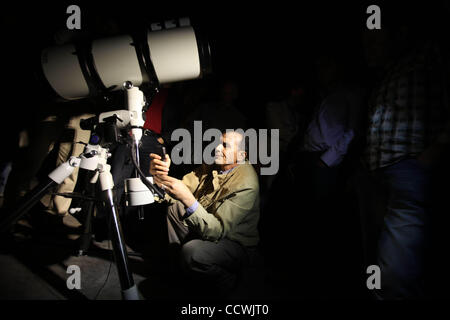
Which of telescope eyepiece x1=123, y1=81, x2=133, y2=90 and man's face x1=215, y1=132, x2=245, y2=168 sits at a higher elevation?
telescope eyepiece x1=123, y1=81, x2=133, y2=90

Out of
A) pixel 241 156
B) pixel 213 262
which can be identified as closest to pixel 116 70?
pixel 241 156

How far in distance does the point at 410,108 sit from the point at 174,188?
4.01 ft

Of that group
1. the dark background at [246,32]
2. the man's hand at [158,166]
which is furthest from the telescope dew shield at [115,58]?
the dark background at [246,32]

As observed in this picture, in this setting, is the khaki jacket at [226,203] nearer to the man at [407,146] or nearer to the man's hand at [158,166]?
the man's hand at [158,166]

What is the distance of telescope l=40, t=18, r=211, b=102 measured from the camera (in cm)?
107

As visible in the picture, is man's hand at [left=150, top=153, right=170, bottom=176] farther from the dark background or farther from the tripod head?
the dark background

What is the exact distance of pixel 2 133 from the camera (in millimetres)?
2246

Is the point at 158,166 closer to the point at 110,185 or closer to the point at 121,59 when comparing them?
the point at 110,185

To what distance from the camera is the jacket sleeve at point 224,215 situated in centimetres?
108

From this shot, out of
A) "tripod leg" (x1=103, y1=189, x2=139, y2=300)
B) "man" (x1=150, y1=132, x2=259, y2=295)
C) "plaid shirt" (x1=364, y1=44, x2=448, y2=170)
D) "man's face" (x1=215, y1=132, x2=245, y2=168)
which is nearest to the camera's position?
"tripod leg" (x1=103, y1=189, x2=139, y2=300)

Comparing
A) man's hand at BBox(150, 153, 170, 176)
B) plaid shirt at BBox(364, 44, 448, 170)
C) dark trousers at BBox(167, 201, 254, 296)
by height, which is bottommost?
dark trousers at BBox(167, 201, 254, 296)

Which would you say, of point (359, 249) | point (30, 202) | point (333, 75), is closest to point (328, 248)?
point (359, 249)

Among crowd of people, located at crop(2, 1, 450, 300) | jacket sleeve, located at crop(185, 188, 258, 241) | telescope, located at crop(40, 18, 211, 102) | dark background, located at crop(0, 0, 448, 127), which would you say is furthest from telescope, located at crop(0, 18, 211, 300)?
dark background, located at crop(0, 0, 448, 127)
